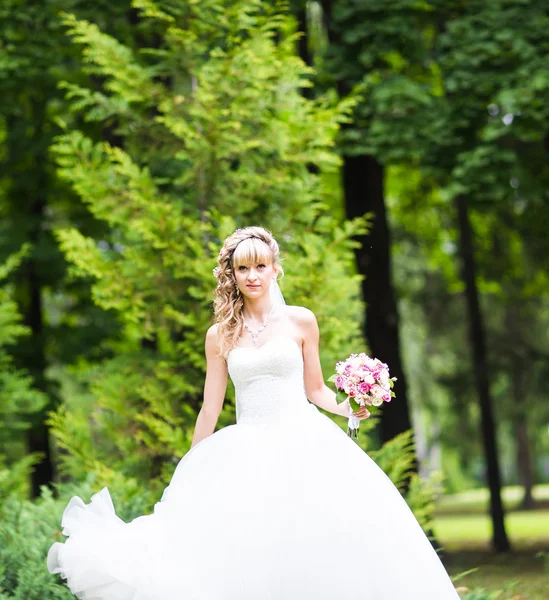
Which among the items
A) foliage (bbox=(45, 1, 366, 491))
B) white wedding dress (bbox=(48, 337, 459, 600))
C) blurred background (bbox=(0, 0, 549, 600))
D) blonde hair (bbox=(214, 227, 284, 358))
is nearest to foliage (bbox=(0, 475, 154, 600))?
blurred background (bbox=(0, 0, 549, 600))

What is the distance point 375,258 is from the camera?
42.1 feet

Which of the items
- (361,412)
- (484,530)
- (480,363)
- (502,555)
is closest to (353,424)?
(361,412)

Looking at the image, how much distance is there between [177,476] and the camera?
5414mm

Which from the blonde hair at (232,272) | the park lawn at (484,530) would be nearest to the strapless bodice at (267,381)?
the blonde hair at (232,272)

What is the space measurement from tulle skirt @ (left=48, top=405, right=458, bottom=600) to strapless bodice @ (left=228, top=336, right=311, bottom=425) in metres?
0.14

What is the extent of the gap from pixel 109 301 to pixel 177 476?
3662 millimetres

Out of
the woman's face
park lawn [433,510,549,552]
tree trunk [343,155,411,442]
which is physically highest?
tree trunk [343,155,411,442]

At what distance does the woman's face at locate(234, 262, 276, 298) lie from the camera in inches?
218

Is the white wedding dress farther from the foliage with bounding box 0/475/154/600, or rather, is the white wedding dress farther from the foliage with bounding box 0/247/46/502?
the foliage with bounding box 0/247/46/502

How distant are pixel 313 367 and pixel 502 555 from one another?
997 cm

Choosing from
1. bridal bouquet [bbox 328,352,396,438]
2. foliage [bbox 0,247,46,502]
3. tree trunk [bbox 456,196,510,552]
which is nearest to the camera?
bridal bouquet [bbox 328,352,396,438]

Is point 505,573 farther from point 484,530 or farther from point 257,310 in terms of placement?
point 484,530

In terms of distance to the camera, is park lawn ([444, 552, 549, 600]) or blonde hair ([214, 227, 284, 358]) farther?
park lawn ([444, 552, 549, 600])

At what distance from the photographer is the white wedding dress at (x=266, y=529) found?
15.6 feet
